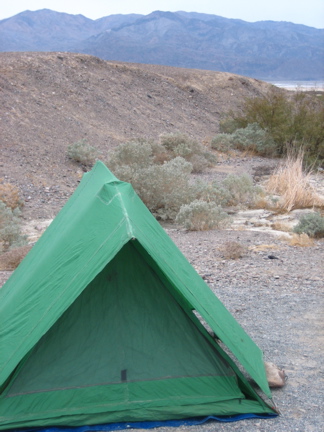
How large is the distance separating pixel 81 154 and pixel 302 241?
9.30 metres

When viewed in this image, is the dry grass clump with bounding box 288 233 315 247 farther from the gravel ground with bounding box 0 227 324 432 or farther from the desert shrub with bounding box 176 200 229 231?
the desert shrub with bounding box 176 200 229 231

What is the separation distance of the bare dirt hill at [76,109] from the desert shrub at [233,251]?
4.85 metres

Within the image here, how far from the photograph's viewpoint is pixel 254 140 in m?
22.2

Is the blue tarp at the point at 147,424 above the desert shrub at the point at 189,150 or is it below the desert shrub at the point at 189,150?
above

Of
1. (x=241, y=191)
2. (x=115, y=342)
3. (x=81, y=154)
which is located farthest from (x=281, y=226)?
(x=81, y=154)

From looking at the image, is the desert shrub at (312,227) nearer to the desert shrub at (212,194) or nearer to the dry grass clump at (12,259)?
the desert shrub at (212,194)

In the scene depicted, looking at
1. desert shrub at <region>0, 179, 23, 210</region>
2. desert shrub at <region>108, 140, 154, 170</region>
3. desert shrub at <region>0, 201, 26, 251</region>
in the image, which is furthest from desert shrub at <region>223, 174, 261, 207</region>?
desert shrub at <region>0, 201, 26, 251</region>

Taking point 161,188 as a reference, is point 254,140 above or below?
below

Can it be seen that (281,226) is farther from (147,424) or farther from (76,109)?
(76,109)

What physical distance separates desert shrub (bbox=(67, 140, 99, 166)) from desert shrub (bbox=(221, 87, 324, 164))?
6.87 m

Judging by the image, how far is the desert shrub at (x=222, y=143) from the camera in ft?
73.8

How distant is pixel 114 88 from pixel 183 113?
3.64 m

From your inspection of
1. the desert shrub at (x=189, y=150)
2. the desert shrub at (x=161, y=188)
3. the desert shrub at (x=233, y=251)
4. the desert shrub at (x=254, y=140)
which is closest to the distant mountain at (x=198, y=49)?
the desert shrub at (x=254, y=140)

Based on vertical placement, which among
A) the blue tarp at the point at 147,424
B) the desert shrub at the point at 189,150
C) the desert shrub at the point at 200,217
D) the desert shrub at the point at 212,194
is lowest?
the desert shrub at the point at 189,150
